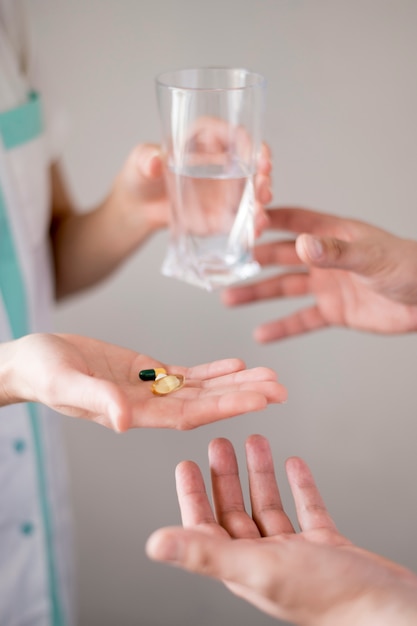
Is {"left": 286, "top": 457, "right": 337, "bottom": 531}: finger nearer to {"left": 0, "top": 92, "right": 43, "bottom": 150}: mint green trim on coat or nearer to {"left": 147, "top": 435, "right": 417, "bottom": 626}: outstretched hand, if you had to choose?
{"left": 147, "top": 435, "right": 417, "bottom": 626}: outstretched hand

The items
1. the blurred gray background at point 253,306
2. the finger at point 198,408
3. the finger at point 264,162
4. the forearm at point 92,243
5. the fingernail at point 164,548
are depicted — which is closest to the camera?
the fingernail at point 164,548

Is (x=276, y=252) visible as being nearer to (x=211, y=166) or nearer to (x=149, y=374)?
(x=211, y=166)

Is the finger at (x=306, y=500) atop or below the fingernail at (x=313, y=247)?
below

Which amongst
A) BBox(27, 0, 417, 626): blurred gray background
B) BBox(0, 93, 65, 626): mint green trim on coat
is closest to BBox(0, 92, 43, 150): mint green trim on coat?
Answer: BBox(0, 93, 65, 626): mint green trim on coat

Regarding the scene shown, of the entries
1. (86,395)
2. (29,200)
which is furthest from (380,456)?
(86,395)

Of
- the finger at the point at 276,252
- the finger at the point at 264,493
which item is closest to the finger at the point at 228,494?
the finger at the point at 264,493

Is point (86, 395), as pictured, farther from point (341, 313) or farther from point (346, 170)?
point (346, 170)

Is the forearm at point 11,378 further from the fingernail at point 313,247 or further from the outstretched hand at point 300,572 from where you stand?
the fingernail at point 313,247
